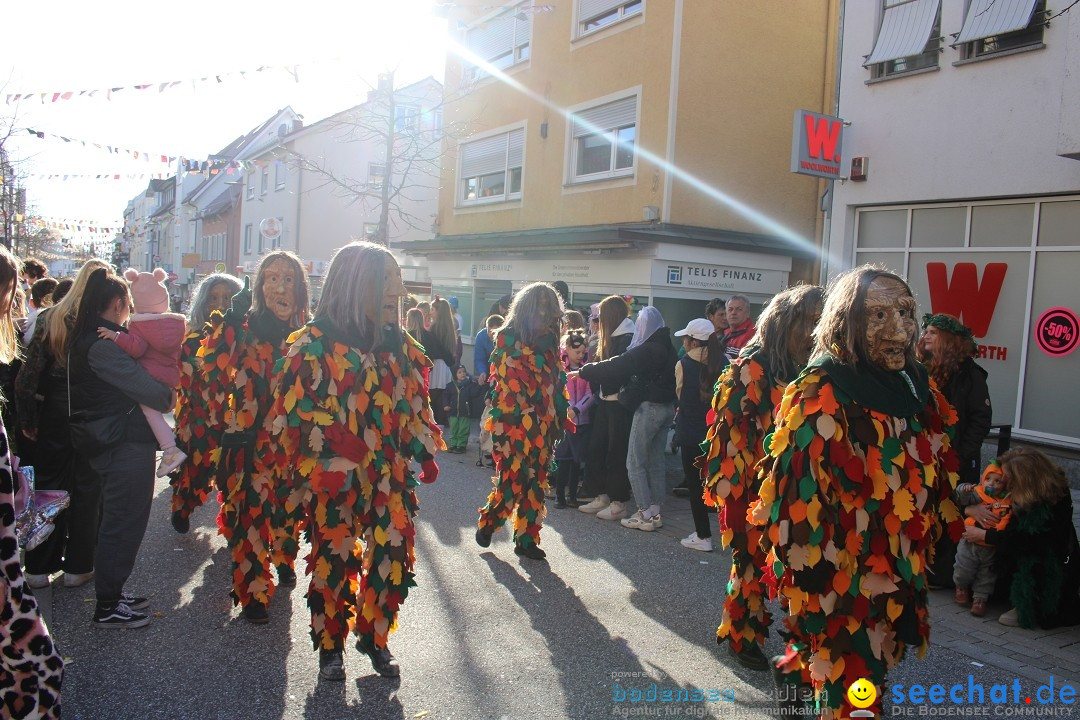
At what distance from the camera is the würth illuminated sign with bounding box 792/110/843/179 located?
10344mm

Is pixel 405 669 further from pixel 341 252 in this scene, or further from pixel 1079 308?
pixel 1079 308

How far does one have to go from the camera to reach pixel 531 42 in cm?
1791

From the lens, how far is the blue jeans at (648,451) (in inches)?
275

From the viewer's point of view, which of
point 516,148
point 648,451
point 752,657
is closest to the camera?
point 752,657

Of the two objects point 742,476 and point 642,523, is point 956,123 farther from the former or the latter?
point 742,476

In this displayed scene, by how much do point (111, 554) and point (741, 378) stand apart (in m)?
3.45

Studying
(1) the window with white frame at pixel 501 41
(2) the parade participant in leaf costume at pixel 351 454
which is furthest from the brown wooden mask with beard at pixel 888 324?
(1) the window with white frame at pixel 501 41

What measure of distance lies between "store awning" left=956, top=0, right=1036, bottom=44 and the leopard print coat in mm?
9773

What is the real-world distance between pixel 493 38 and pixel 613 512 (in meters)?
14.9

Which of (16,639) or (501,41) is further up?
(501,41)

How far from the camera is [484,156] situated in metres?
19.5

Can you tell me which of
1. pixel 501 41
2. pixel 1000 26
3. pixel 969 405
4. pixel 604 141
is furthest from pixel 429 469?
pixel 501 41

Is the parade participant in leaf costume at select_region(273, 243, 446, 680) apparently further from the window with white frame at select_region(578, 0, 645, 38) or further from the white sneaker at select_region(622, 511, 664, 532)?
the window with white frame at select_region(578, 0, 645, 38)

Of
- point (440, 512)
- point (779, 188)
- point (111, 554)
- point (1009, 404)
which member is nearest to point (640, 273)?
point (779, 188)
